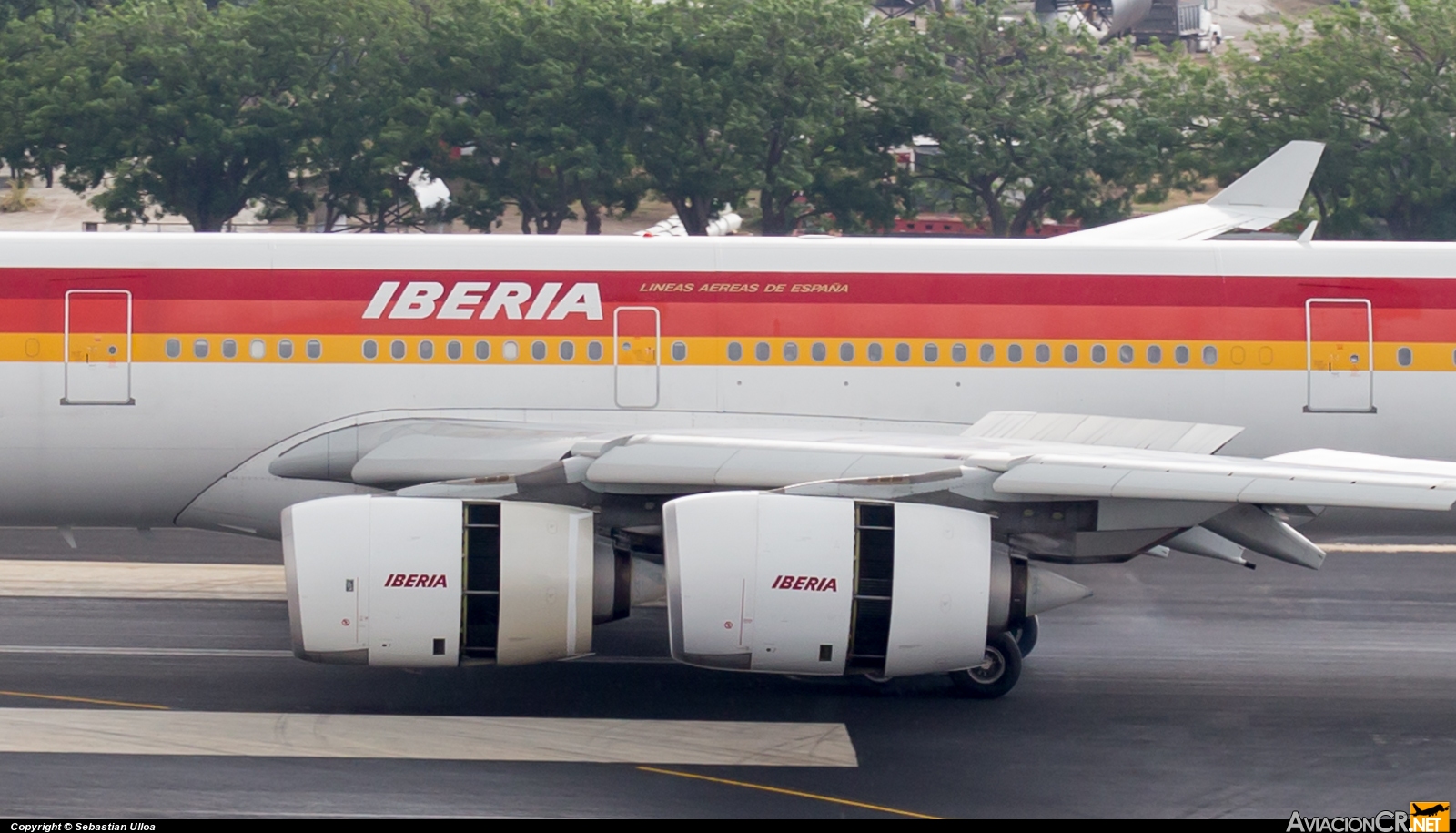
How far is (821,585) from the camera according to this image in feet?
36.7

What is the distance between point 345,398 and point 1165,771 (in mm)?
7664

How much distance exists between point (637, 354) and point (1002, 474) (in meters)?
3.80

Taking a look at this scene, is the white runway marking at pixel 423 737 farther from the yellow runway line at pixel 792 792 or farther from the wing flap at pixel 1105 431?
the wing flap at pixel 1105 431

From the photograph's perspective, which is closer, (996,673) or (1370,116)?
(996,673)

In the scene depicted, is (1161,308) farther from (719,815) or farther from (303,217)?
(303,217)

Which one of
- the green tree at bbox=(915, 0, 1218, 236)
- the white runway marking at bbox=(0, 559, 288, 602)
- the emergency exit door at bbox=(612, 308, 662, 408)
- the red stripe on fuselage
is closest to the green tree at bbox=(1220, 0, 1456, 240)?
the green tree at bbox=(915, 0, 1218, 236)

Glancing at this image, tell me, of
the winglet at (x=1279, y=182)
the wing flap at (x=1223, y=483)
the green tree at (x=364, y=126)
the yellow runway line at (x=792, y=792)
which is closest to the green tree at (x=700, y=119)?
the green tree at (x=364, y=126)

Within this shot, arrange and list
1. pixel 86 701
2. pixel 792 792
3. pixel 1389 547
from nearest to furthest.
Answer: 1. pixel 792 792
2. pixel 86 701
3. pixel 1389 547

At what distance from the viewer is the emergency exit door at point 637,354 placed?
536 inches

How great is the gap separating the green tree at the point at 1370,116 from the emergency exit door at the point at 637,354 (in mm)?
26872

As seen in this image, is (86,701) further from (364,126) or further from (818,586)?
(364,126)

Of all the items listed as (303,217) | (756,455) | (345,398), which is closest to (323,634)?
(345,398)

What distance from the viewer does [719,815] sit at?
34.2 ft

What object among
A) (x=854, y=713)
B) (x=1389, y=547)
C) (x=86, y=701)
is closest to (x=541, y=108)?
(x=1389, y=547)
